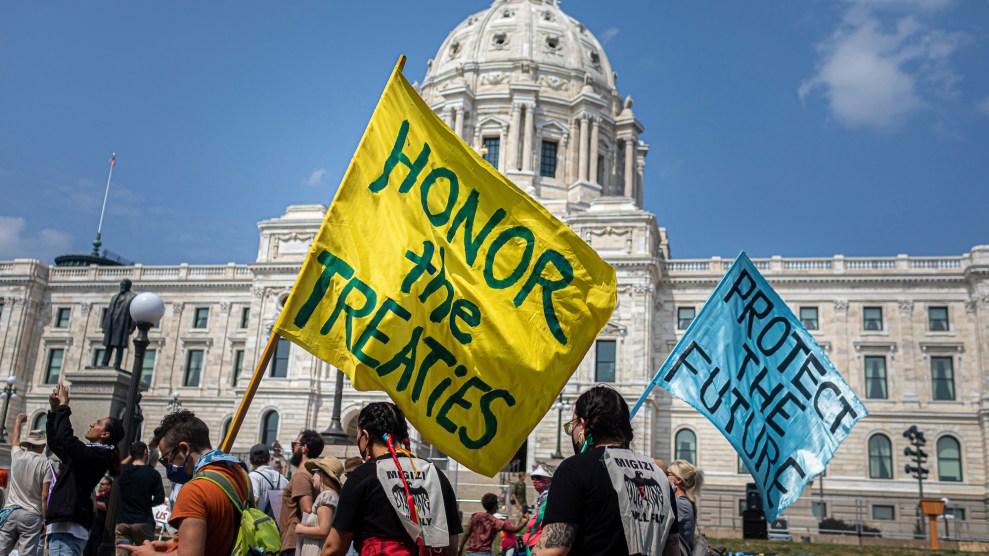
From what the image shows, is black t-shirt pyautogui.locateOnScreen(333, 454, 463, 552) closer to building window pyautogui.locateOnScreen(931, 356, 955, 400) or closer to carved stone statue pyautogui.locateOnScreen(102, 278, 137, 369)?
carved stone statue pyautogui.locateOnScreen(102, 278, 137, 369)

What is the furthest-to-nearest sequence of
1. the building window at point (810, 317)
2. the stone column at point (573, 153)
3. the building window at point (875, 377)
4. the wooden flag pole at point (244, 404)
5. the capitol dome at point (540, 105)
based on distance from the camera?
the stone column at point (573, 153), the capitol dome at point (540, 105), the building window at point (810, 317), the building window at point (875, 377), the wooden flag pole at point (244, 404)

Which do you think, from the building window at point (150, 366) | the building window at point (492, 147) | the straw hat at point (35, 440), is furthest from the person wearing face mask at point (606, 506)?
the building window at point (150, 366)

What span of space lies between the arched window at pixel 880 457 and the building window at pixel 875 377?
2061 millimetres

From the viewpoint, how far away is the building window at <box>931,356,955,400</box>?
42.9 m

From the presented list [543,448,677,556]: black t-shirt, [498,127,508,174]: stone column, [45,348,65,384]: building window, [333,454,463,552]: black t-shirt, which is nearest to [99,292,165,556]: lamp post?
[333,454,463,552]: black t-shirt

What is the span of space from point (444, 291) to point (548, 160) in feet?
167

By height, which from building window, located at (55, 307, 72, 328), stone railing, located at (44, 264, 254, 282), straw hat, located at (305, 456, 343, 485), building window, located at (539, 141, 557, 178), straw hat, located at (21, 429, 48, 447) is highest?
building window, located at (539, 141, 557, 178)

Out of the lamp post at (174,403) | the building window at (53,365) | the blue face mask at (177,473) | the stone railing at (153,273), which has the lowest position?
the blue face mask at (177,473)

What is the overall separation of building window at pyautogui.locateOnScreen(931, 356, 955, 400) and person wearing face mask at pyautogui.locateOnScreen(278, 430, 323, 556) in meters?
42.5

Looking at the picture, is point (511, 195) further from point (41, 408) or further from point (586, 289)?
point (41, 408)

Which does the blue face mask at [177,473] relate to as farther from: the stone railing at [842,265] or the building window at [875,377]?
the building window at [875,377]

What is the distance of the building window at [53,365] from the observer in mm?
53906

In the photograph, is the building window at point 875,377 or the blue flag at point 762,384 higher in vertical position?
the building window at point 875,377

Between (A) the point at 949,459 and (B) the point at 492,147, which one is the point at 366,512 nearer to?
(A) the point at 949,459
